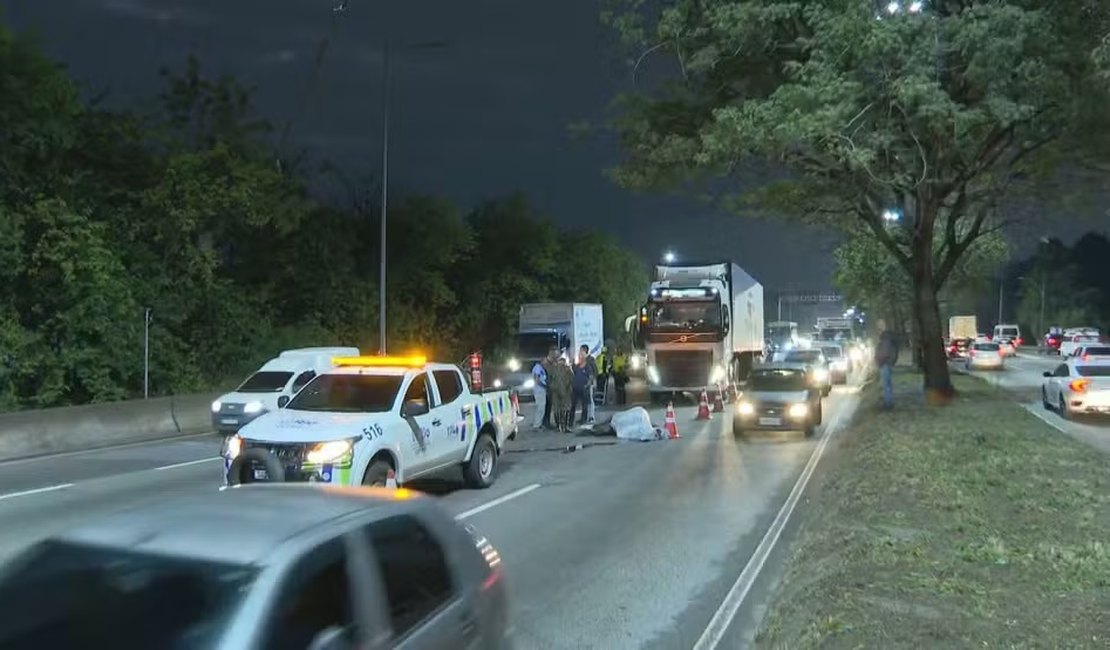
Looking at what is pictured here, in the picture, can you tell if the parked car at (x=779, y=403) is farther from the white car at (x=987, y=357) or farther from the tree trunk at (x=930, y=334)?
the white car at (x=987, y=357)

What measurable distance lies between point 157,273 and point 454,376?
1759 cm

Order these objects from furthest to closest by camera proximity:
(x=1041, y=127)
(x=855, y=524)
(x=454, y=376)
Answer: (x=1041, y=127) → (x=454, y=376) → (x=855, y=524)

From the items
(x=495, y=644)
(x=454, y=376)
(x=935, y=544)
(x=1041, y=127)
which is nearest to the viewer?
(x=495, y=644)

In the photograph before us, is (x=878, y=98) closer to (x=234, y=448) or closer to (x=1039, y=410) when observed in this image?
(x=234, y=448)

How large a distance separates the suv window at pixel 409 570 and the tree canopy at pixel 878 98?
10271 mm

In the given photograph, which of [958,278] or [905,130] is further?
[958,278]

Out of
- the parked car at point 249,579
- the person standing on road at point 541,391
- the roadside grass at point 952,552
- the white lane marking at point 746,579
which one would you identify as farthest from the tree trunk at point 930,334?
the parked car at point 249,579

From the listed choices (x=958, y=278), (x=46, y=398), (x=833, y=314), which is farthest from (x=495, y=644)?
(x=833, y=314)

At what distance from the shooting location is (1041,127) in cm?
2084

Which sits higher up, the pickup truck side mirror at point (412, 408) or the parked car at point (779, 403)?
the pickup truck side mirror at point (412, 408)

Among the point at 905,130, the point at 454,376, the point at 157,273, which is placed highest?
the point at 905,130

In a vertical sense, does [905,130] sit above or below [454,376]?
above

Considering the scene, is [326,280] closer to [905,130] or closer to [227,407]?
[227,407]

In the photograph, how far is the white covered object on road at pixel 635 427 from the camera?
2059cm
